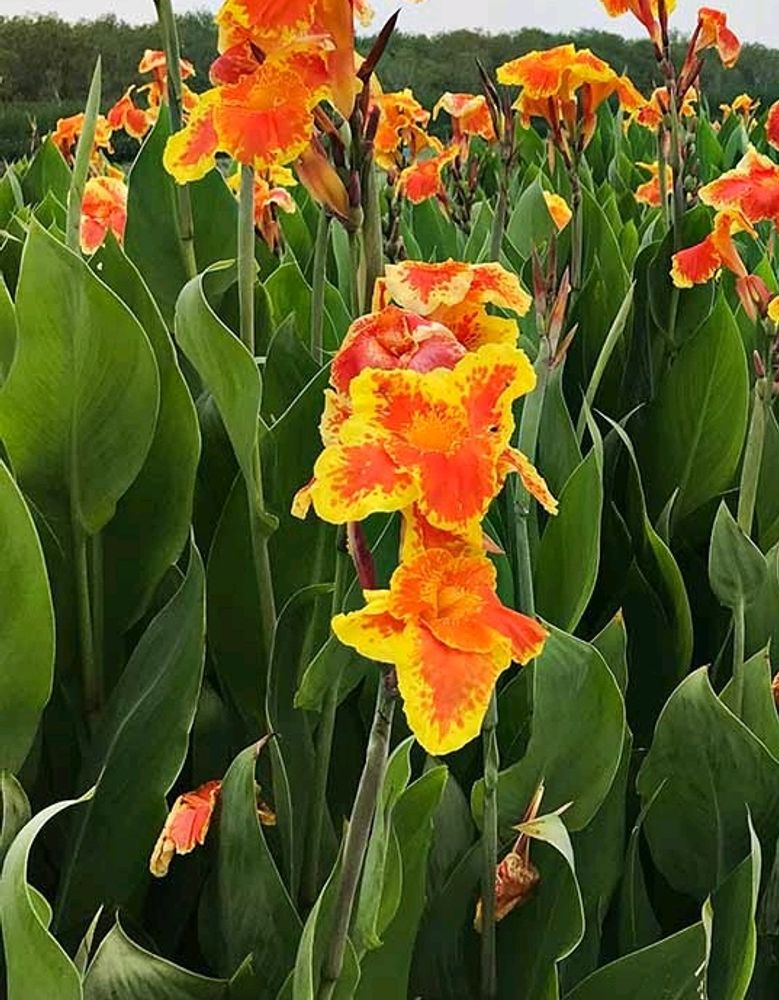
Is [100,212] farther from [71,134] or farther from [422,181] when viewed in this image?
[71,134]

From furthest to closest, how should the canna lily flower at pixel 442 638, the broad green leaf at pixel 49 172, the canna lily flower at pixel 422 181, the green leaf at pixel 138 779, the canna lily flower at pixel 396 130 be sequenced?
the broad green leaf at pixel 49 172
the canna lily flower at pixel 422 181
the canna lily flower at pixel 396 130
the green leaf at pixel 138 779
the canna lily flower at pixel 442 638

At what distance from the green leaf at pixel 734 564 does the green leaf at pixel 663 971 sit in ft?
0.56

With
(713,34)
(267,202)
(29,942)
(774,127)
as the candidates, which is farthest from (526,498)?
(713,34)

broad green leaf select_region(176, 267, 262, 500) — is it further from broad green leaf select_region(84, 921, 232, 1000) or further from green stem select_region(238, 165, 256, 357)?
broad green leaf select_region(84, 921, 232, 1000)

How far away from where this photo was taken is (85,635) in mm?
597

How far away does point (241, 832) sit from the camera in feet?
1.58

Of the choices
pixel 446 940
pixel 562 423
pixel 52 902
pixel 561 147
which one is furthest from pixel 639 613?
pixel 561 147

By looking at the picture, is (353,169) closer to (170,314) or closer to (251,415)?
(251,415)

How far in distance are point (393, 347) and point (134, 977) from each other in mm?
247

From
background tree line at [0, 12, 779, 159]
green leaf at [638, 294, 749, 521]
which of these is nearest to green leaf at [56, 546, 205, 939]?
green leaf at [638, 294, 749, 521]

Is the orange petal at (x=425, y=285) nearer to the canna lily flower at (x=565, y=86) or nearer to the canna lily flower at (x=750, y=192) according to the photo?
the canna lily flower at (x=750, y=192)

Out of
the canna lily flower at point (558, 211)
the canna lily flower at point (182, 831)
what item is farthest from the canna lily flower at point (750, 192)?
the canna lily flower at point (182, 831)

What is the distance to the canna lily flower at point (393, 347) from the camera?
38 centimetres

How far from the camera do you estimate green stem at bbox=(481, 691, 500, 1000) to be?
46 centimetres
